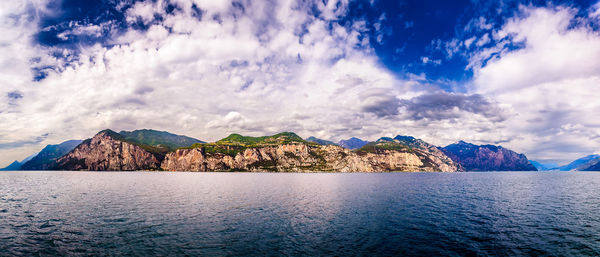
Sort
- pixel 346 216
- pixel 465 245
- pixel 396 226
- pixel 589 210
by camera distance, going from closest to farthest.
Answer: pixel 465 245
pixel 396 226
pixel 346 216
pixel 589 210

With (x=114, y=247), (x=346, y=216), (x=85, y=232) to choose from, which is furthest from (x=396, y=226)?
(x=85, y=232)

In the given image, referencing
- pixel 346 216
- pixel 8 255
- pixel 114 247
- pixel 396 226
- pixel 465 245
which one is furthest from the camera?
pixel 346 216

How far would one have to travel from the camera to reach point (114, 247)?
106ft

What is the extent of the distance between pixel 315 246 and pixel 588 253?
34.7m

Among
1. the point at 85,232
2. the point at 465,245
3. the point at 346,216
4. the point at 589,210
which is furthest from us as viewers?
the point at 589,210

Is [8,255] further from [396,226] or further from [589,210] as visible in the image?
[589,210]

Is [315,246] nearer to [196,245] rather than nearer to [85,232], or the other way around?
[196,245]

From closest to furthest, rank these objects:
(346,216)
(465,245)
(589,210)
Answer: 1. (465,245)
2. (346,216)
3. (589,210)

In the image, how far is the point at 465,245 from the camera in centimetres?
3594

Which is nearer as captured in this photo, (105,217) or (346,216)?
(105,217)

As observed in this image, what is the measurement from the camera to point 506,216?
56250 mm

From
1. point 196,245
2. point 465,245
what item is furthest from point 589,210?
point 196,245

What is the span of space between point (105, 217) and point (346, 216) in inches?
1874

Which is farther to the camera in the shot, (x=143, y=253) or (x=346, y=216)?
(x=346, y=216)
